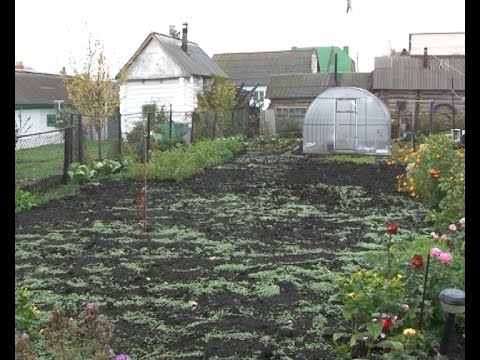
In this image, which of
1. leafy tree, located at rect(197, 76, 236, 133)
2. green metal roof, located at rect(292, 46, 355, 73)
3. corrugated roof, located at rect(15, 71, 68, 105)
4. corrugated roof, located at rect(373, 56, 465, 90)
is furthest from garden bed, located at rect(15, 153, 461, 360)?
green metal roof, located at rect(292, 46, 355, 73)

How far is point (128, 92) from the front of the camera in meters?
28.0

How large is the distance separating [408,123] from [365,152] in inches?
299

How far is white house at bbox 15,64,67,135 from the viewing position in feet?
99.4

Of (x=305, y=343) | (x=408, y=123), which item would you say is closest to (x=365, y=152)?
(x=408, y=123)

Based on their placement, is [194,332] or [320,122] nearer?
[194,332]

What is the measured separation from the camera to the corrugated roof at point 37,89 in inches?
1228

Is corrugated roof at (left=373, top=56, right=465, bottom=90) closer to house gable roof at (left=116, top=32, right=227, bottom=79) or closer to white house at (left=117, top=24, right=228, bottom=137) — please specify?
house gable roof at (left=116, top=32, right=227, bottom=79)

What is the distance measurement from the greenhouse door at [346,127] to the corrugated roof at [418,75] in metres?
10.5

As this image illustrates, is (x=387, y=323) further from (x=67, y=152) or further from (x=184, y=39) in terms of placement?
(x=184, y=39)

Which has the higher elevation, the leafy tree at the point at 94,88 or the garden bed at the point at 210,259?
the leafy tree at the point at 94,88

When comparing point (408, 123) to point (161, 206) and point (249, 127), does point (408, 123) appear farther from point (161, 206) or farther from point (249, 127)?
point (161, 206)

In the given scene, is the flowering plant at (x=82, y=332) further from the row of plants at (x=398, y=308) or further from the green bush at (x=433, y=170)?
the green bush at (x=433, y=170)

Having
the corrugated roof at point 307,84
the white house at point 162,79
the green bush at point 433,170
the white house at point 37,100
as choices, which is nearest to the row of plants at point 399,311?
the green bush at point 433,170

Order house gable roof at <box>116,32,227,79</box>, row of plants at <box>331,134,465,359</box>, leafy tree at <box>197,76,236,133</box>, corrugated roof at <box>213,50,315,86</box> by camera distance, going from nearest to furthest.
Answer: row of plants at <box>331,134,465,359</box>, house gable roof at <box>116,32,227,79</box>, leafy tree at <box>197,76,236,133</box>, corrugated roof at <box>213,50,315,86</box>
